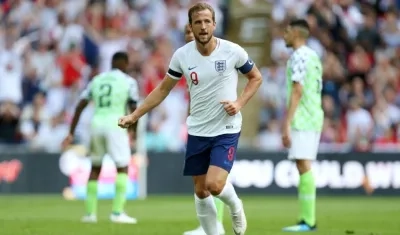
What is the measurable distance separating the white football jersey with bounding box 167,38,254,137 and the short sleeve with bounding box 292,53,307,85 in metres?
2.90

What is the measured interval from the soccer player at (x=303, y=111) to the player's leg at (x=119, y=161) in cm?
284

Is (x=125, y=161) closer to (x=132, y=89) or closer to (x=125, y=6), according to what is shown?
(x=132, y=89)

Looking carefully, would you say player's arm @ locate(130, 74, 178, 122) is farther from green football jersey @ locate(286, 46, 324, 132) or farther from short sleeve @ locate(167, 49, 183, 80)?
green football jersey @ locate(286, 46, 324, 132)

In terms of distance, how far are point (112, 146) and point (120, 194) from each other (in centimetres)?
86

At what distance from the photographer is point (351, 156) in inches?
920

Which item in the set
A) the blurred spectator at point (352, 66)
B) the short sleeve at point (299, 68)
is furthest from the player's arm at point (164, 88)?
the blurred spectator at point (352, 66)

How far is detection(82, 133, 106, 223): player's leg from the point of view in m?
16.0

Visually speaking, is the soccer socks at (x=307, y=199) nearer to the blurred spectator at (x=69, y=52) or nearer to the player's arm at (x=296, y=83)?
the player's arm at (x=296, y=83)

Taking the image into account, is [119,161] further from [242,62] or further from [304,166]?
[242,62]

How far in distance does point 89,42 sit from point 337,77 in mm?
5608

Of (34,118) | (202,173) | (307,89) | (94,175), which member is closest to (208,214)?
(202,173)

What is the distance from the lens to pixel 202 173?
1157 cm

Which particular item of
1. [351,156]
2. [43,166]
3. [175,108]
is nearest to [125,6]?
[175,108]

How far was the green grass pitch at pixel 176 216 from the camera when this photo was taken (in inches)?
556
